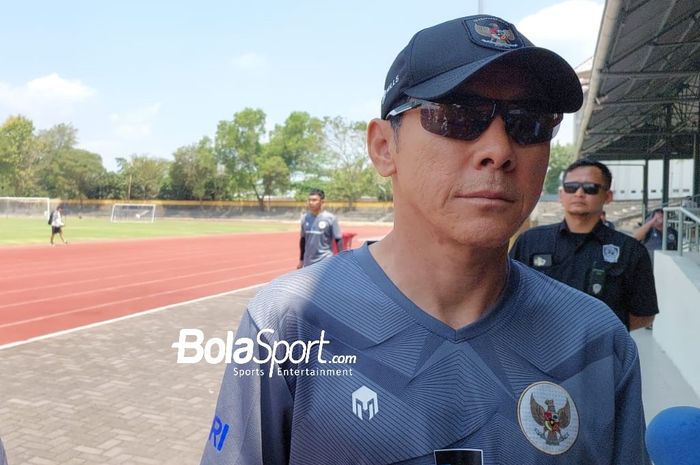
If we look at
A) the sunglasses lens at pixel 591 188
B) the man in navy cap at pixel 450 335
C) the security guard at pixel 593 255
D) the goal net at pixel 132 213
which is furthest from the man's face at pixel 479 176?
the goal net at pixel 132 213

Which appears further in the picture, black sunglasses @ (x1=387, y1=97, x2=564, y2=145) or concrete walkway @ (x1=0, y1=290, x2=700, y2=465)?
concrete walkway @ (x1=0, y1=290, x2=700, y2=465)

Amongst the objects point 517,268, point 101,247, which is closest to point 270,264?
point 101,247

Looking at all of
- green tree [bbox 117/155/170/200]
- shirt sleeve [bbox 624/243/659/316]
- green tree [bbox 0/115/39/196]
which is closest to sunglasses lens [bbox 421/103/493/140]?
shirt sleeve [bbox 624/243/659/316]

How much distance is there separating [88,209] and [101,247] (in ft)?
165

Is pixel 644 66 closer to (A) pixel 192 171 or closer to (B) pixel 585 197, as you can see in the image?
(B) pixel 585 197

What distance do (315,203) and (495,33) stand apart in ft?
25.4

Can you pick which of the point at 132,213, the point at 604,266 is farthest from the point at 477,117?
the point at 132,213

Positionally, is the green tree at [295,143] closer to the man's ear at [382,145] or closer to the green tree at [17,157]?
the green tree at [17,157]

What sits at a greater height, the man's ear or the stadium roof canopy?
the stadium roof canopy

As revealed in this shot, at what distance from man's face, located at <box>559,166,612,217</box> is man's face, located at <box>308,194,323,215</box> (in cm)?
509

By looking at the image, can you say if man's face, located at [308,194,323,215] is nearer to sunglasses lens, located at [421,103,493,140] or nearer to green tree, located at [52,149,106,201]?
sunglasses lens, located at [421,103,493,140]

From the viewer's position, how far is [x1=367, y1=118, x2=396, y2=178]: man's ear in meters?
1.37

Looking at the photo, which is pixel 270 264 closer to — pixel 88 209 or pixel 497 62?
pixel 497 62

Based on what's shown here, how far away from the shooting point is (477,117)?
3.98 ft
